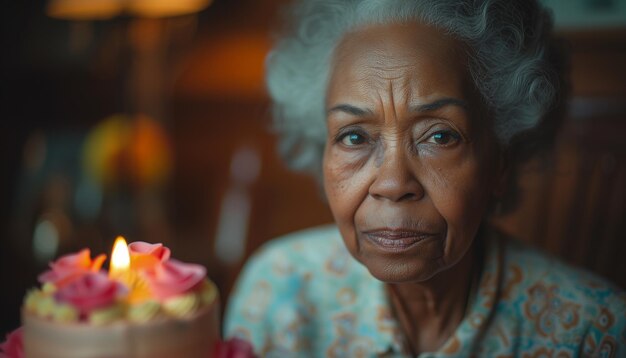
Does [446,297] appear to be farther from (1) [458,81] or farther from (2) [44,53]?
(2) [44,53]

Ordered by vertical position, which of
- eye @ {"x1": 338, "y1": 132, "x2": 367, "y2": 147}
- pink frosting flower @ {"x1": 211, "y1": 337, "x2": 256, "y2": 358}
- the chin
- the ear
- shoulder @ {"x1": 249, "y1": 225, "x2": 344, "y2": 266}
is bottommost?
shoulder @ {"x1": 249, "y1": 225, "x2": 344, "y2": 266}

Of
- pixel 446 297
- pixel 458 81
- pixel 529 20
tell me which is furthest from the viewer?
pixel 446 297

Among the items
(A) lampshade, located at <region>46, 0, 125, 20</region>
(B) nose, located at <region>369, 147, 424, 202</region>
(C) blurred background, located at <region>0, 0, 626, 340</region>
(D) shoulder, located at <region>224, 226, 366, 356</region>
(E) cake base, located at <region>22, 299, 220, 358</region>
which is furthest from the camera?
(C) blurred background, located at <region>0, 0, 626, 340</region>

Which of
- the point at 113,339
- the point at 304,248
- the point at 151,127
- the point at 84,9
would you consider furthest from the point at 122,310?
the point at 151,127

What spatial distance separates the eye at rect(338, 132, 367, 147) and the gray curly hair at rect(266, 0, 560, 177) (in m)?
0.14

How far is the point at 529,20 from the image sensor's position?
1104 mm

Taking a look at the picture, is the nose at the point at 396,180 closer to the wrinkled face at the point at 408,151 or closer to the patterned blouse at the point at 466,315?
the wrinkled face at the point at 408,151

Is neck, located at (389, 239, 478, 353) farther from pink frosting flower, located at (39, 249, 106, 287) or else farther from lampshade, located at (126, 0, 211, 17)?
lampshade, located at (126, 0, 211, 17)

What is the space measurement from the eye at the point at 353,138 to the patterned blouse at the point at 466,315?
349mm

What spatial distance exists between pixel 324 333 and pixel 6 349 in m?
0.69

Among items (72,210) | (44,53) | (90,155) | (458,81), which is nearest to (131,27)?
(44,53)

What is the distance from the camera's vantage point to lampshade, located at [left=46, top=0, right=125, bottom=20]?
223 cm

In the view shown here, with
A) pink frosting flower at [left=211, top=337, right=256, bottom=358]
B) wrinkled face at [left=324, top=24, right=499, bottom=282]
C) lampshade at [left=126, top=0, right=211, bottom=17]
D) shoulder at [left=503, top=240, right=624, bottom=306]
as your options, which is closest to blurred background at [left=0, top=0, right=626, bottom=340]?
lampshade at [left=126, top=0, right=211, bottom=17]

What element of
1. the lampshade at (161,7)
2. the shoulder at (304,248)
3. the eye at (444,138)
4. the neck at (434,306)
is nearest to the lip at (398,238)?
the eye at (444,138)
